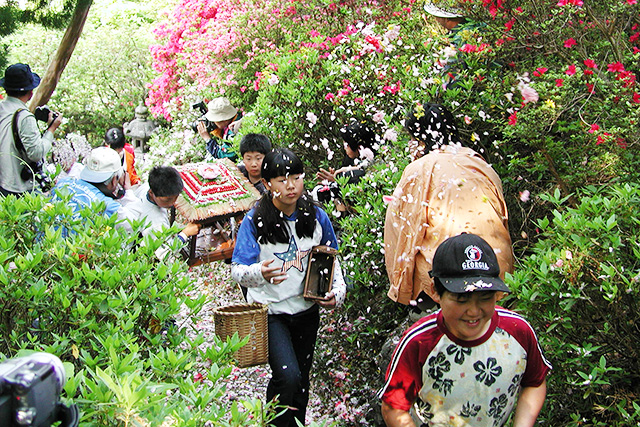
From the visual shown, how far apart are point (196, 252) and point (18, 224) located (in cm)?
205

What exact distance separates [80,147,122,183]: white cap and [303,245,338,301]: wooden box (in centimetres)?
189

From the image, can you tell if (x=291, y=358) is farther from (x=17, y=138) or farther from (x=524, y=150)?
(x=17, y=138)

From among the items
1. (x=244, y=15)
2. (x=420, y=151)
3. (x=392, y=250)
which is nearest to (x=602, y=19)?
(x=420, y=151)

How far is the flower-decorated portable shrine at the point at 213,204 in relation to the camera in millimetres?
5043

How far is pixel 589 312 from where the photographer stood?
107 inches

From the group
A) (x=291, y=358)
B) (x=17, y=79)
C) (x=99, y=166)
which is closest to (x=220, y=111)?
(x=17, y=79)

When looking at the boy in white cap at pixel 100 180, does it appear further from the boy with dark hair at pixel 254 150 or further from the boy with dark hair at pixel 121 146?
the boy with dark hair at pixel 121 146

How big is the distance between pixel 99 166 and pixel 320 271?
2.02m

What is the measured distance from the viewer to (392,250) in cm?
369

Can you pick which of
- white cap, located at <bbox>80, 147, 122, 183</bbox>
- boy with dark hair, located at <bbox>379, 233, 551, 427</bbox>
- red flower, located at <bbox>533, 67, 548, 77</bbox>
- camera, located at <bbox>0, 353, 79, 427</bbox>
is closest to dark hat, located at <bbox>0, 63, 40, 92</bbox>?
white cap, located at <bbox>80, 147, 122, 183</bbox>

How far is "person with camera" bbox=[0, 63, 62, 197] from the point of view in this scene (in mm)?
5160

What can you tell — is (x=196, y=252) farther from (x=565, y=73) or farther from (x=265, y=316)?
(x=565, y=73)

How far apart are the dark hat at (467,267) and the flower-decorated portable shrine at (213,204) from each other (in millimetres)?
3045

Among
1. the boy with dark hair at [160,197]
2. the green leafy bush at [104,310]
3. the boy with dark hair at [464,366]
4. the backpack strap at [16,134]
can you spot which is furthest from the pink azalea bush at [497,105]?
the backpack strap at [16,134]
